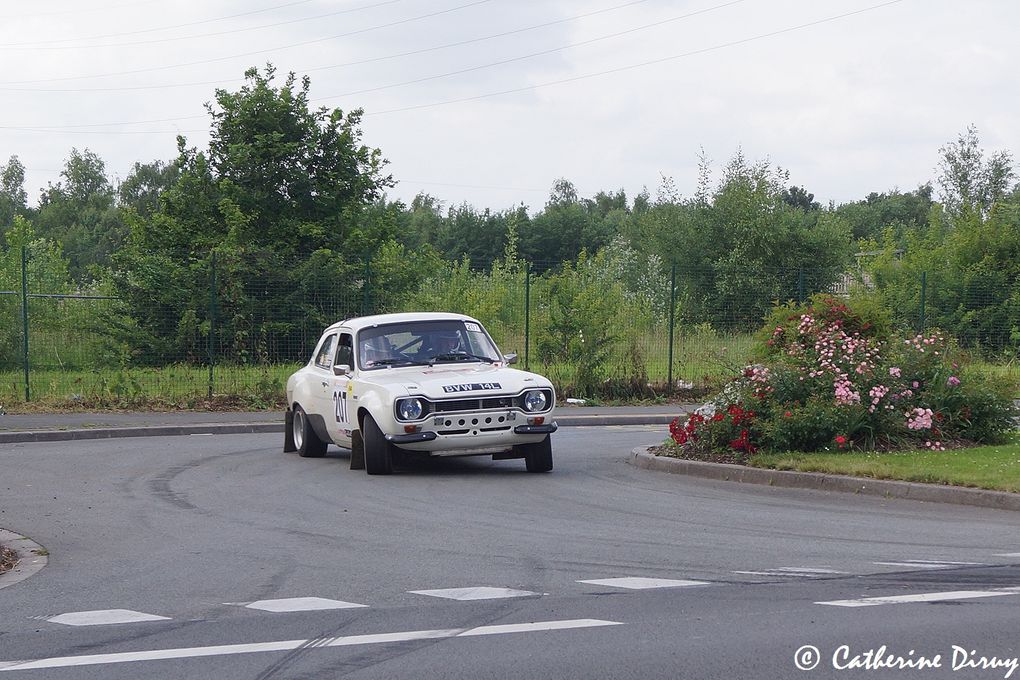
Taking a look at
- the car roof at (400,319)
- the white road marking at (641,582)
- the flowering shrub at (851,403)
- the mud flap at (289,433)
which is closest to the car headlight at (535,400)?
the car roof at (400,319)

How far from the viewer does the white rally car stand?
1419 cm

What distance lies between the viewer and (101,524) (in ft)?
37.2

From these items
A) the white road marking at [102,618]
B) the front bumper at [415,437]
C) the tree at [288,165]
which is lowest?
the white road marking at [102,618]

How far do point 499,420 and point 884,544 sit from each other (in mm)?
5437

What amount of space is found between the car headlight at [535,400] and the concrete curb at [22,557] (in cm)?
560

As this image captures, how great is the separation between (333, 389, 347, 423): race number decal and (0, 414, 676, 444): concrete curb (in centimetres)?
606

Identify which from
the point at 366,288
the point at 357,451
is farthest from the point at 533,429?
the point at 366,288

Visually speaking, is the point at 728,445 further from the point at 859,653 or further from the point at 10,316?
the point at 10,316

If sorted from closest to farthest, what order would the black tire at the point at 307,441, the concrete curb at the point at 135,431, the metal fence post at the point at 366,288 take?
1. the black tire at the point at 307,441
2. the concrete curb at the point at 135,431
3. the metal fence post at the point at 366,288

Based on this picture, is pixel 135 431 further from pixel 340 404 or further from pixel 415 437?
pixel 415 437

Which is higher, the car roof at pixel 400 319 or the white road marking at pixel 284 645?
the car roof at pixel 400 319

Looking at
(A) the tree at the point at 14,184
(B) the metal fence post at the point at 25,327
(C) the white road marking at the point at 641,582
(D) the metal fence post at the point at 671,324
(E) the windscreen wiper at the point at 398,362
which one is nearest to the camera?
(C) the white road marking at the point at 641,582

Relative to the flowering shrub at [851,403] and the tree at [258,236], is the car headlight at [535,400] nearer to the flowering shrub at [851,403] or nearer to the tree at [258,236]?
the flowering shrub at [851,403]

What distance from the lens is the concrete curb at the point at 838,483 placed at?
39.1 feet
